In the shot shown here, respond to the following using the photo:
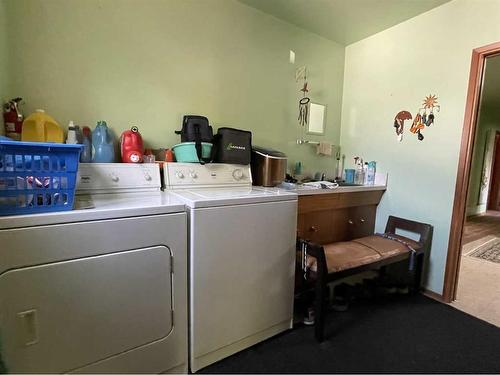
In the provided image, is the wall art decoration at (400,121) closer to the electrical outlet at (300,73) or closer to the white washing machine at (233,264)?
the electrical outlet at (300,73)

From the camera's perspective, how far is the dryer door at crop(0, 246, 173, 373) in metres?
0.94

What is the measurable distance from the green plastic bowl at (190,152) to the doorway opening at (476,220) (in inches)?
79.6

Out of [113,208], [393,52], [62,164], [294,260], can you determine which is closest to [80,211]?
[113,208]

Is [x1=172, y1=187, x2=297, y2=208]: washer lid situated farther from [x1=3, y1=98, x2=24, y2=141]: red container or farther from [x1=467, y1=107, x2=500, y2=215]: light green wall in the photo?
[x1=467, y1=107, x2=500, y2=215]: light green wall

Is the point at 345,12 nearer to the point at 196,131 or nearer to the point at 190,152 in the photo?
the point at 196,131

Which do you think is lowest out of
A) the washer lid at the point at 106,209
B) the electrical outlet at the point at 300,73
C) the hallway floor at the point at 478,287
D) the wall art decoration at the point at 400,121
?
the hallway floor at the point at 478,287

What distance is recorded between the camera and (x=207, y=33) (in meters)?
2.02

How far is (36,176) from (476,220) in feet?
22.9

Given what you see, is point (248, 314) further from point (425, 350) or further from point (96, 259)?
point (425, 350)

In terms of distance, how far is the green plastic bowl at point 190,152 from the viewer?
1710 millimetres

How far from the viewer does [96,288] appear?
3.47ft

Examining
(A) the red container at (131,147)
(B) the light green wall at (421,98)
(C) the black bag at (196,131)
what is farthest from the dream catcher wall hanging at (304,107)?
(A) the red container at (131,147)

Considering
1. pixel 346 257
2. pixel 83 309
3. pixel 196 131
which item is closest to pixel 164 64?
pixel 196 131

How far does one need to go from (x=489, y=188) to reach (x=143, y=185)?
8.08 metres
